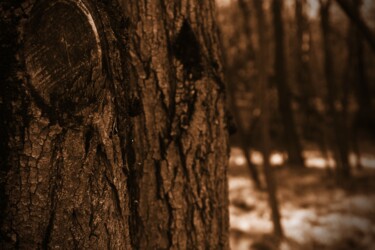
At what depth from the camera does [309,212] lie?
509 cm

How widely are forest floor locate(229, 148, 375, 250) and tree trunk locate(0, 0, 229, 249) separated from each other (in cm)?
315

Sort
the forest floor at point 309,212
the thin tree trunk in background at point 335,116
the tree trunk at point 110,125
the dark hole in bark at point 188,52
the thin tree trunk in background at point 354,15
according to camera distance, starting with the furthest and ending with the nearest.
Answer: the thin tree trunk in background at point 335,116 → the forest floor at point 309,212 → the thin tree trunk in background at point 354,15 → the dark hole in bark at point 188,52 → the tree trunk at point 110,125

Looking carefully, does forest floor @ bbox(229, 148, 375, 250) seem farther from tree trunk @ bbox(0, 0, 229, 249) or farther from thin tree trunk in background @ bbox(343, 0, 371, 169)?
tree trunk @ bbox(0, 0, 229, 249)

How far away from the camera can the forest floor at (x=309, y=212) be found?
13.2ft

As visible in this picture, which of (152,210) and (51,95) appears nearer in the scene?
(51,95)

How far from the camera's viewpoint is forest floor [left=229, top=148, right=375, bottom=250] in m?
4.02

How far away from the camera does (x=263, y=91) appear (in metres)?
4.17

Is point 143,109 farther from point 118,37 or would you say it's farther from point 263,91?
point 263,91

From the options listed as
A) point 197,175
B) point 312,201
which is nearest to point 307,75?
point 312,201

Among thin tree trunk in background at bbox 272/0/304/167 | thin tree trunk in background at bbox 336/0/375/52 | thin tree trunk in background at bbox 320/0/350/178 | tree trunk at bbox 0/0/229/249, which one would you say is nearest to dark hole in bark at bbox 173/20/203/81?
tree trunk at bbox 0/0/229/249

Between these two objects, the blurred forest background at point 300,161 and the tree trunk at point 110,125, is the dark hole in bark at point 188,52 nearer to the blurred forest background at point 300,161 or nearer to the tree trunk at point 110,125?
the tree trunk at point 110,125

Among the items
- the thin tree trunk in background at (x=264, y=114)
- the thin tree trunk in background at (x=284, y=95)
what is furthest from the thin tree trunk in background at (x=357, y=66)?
the thin tree trunk in background at (x=264, y=114)

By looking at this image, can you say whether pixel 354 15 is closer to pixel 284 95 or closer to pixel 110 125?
pixel 110 125

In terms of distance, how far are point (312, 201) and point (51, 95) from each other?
5.66 metres
